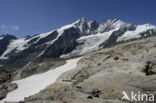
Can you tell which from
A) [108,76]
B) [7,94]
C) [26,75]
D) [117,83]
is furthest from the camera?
[26,75]

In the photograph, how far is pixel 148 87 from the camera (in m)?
18.4

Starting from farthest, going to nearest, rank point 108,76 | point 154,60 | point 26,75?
point 26,75 < point 154,60 < point 108,76

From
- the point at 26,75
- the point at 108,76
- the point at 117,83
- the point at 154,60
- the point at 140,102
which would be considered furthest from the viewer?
the point at 26,75

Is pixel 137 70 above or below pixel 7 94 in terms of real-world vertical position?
above

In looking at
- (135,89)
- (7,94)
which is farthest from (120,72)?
(7,94)

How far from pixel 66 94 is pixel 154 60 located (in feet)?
51.5

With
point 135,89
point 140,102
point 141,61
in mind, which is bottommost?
point 140,102

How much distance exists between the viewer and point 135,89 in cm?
1822

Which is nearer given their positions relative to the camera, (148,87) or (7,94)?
(148,87)

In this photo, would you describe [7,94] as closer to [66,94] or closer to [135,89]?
[66,94]

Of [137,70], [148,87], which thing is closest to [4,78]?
[137,70]

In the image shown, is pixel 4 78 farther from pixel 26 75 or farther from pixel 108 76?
pixel 108 76

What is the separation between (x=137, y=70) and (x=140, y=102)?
841 cm

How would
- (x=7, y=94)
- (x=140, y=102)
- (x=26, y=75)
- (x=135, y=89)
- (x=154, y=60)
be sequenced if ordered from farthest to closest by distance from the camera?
(x=26, y=75) → (x=7, y=94) → (x=154, y=60) → (x=135, y=89) → (x=140, y=102)
